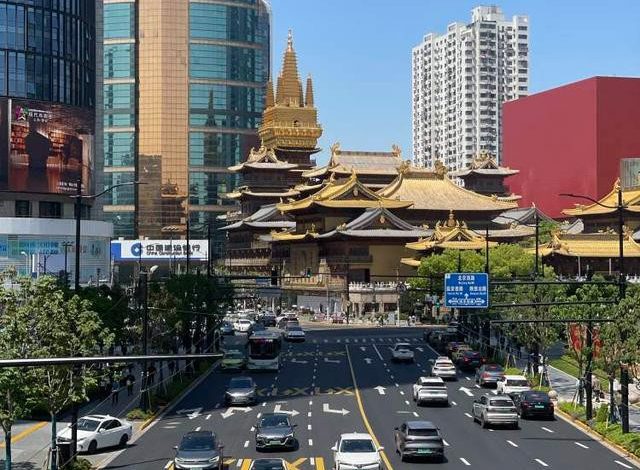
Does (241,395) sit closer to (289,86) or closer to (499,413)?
(499,413)

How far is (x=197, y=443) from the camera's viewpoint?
38.8 m

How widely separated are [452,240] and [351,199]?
51.5 ft

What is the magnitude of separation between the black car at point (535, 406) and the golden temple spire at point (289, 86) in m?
125

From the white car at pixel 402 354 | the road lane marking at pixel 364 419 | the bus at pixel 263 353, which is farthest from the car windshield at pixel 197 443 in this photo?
the white car at pixel 402 354

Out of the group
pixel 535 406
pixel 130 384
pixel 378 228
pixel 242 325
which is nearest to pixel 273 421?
pixel 535 406

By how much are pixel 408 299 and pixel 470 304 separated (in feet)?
205

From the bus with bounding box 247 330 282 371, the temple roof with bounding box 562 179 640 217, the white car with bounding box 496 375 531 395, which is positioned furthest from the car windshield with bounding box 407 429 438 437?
the temple roof with bounding box 562 179 640 217

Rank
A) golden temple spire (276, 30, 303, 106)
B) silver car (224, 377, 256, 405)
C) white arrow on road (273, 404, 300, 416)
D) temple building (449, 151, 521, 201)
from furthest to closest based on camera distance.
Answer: golden temple spire (276, 30, 303, 106), temple building (449, 151, 521, 201), silver car (224, 377, 256, 405), white arrow on road (273, 404, 300, 416)

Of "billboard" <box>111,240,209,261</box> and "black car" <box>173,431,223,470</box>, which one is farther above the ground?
"billboard" <box>111,240,209,261</box>

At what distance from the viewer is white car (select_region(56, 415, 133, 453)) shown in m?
43.6

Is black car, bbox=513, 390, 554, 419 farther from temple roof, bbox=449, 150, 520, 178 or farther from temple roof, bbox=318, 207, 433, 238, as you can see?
temple roof, bbox=449, 150, 520, 178

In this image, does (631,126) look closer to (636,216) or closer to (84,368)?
(636,216)

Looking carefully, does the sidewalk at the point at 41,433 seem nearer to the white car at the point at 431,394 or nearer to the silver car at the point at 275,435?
the silver car at the point at 275,435

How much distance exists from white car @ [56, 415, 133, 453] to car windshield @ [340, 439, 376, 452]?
10617 millimetres
